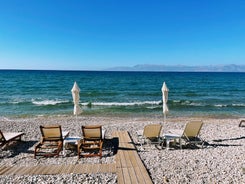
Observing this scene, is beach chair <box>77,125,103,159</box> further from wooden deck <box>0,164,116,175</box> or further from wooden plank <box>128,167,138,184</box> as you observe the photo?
wooden plank <box>128,167,138,184</box>

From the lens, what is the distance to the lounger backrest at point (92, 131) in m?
7.33

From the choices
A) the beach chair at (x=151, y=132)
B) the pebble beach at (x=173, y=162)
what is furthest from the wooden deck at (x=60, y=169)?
the beach chair at (x=151, y=132)

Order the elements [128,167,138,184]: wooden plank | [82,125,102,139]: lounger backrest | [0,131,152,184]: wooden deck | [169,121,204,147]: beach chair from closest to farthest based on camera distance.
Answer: [128,167,138,184]: wooden plank < [0,131,152,184]: wooden deck < [82,125,102,139]: lounger backrest < [169,121,204,147]: beach chair

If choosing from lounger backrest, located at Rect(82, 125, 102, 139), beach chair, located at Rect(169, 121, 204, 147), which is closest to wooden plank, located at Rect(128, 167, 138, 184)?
lounger backrest, located at Rect(82, 125, 102, 139)

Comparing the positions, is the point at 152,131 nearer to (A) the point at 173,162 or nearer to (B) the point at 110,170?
(A) the point at 173,162

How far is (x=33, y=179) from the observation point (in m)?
5.07

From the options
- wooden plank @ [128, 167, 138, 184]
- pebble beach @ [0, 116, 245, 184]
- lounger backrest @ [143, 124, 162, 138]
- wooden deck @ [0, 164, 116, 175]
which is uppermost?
lounger backrest @ [143, 124, 162, 138]

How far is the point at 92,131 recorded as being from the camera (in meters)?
7.43

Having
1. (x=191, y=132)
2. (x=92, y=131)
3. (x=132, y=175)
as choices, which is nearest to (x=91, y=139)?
(x=92, y=131)

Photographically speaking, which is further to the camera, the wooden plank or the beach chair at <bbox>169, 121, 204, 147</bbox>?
the beach chair at <bbox>169, 121, 204, 147</bbox>

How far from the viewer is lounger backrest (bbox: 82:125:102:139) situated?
733 cm

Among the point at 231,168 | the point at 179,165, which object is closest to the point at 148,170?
the point at 179,165

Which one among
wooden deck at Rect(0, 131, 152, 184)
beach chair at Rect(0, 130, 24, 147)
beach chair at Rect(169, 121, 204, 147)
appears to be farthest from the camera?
beach chair at Rect(169, 121, 204, 147)

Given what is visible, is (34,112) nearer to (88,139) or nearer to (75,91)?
(75,91)
